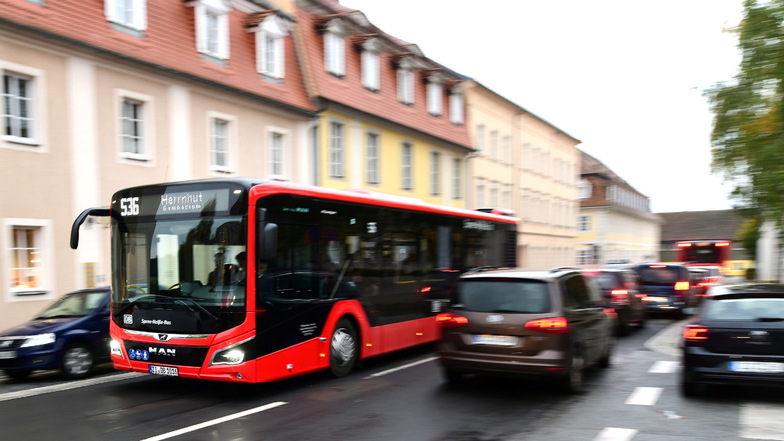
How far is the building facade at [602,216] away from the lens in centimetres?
6881

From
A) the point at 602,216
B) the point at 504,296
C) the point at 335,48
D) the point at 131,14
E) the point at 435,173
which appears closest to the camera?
the point at 504,296

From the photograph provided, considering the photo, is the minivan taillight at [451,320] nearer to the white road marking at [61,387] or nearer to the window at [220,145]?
the white road marking at [61,387]

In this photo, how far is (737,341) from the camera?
26.7 ft

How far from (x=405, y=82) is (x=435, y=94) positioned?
321 centimetres

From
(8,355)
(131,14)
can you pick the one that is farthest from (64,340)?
(131,14)

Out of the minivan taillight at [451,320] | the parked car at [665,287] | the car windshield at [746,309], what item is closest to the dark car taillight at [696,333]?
the car windshield at [746,309]

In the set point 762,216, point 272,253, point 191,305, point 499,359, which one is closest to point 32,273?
point 191,305

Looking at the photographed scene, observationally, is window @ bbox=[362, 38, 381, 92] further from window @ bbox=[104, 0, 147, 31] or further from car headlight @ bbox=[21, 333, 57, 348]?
car headlight @ bbox=[21, 333, 57, 348]

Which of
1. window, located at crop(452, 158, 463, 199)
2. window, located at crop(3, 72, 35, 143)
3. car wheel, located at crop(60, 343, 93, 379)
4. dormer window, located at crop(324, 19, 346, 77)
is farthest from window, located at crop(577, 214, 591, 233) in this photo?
car wheel, located at crop(60, 343, 93, 379)

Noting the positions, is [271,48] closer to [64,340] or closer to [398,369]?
[64,340]

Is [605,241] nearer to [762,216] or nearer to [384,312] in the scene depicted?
[762,216]

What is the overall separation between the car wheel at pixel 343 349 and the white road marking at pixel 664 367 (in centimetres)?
474

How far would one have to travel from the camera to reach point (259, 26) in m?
21.1

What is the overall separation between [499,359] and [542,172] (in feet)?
Answer: 144
